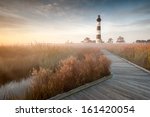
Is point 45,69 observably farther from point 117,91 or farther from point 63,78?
point 117,91

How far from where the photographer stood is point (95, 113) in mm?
2674

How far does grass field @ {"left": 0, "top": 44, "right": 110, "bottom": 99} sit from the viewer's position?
258 centimetres

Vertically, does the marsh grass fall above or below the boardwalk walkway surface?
above

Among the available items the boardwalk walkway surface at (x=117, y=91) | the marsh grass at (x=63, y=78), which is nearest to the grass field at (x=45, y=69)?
the marsh grass at (x=63, y=78)

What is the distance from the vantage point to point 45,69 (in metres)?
3.95

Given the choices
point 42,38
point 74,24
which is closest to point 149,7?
point 74,24

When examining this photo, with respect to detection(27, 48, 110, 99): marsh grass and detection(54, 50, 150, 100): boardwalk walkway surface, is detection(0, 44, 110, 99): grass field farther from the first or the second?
detection(54, 50, 150, 100): boardwalk walkway surface

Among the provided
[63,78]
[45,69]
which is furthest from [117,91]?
[45,69]

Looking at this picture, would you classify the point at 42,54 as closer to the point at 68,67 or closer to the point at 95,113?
the point at 68,67

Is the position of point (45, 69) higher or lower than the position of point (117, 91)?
higher

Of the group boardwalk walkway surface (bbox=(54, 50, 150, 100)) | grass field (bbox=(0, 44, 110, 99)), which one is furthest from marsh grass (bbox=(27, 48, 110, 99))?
boardwalk walkway surface (bbox=(54, 50, 150, 100))

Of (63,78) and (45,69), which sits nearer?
(63,78)

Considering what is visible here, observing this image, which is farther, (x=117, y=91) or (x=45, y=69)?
(x=45, y=69)

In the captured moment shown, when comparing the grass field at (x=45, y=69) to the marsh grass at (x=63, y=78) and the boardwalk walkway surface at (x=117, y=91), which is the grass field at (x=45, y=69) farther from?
the boardwalk walkway surface at (x=117, y=91)
